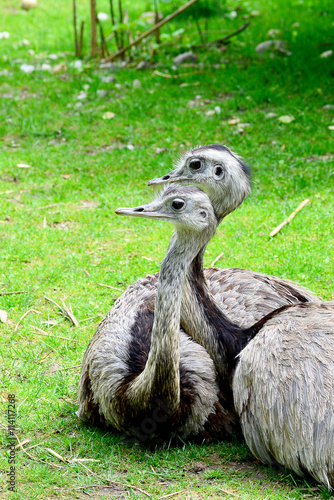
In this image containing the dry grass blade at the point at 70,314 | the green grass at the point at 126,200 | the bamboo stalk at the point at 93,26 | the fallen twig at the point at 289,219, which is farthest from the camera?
the bamboo stalk at the point at 93,26

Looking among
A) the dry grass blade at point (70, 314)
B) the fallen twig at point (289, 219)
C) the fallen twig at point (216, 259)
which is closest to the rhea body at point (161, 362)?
the dry grass blade at point (70, 314)

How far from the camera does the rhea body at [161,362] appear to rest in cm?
350

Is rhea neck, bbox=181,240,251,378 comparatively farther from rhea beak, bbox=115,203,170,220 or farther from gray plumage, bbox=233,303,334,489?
rhea beak, bbox=115,203,170,220

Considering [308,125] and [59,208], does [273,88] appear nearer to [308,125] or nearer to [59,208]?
[308,125]

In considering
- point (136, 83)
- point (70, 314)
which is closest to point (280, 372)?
point (70, 314)

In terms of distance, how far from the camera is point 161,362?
350cm

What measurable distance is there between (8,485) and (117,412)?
637 millimetres

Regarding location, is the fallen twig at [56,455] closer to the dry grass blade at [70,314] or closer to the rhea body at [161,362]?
the rhea body at [161,362]

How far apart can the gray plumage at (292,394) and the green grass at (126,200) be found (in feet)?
0.50

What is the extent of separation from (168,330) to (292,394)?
652 mm

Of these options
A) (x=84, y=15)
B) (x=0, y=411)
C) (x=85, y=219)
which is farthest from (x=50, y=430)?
(x=84, y=15)

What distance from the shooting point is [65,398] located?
4.46 meters

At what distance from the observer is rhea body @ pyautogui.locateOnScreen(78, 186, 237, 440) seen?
11.5 feet

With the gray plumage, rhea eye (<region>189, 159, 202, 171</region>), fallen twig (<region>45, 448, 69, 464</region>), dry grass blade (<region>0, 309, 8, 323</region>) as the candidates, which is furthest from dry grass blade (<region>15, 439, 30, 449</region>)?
rhea eye (<region>189, 159, 202, 171</region>)
